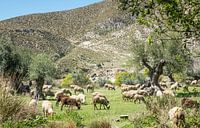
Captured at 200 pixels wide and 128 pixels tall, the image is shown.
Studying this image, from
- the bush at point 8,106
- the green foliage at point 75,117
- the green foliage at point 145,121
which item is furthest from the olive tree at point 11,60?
the bush at point 8,106

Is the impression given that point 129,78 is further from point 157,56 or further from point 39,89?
point 39,89

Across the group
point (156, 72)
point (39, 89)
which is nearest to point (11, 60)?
point (39, 89)

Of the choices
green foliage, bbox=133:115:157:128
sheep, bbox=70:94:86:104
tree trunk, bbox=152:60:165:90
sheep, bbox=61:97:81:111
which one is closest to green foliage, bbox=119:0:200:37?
green foliage, bbox=133:115:157:128

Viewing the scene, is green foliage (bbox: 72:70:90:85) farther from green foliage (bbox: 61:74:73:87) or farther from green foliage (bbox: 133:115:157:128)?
green foliage (bbox: 133:115:157:128)

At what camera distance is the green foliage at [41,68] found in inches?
1880

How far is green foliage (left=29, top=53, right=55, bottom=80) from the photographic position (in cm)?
4775

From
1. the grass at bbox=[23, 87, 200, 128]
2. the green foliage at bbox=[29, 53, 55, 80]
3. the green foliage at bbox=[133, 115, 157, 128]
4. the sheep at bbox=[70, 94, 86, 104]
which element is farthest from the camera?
the green foliage at bbox=[29, 53, 55, 80]

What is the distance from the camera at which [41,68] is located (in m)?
48.2

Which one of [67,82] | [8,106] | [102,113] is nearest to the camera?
[8,106]

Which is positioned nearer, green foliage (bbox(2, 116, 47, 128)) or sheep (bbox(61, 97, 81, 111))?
green foliage (bbox(2, 116, 47, 128))

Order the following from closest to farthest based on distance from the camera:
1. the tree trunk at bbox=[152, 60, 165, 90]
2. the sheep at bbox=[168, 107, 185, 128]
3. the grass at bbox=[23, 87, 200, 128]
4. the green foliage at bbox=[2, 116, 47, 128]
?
the green foliage at bbox=[2, 116, 47, 128] → the sheep at bbox=[168, 107, 185, 128] → the grass at bbox=[23, 87, 200, 128] → the tree trunk at bbox=[152, 60, 165, 90]

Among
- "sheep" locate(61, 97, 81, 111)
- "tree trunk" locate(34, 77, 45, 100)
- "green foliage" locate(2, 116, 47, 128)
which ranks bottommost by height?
"green foliage" locate(2, 116, 47, 128)

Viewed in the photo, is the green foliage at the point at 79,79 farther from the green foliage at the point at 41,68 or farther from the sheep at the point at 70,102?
the sheep at the point at 70,102

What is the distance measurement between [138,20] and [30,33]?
113 metres
